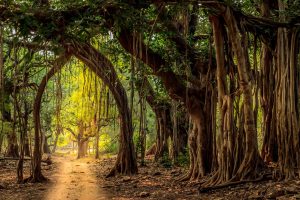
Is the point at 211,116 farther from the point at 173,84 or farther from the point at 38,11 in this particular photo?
the point at 38,11

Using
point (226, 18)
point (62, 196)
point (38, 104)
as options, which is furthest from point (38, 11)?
point (38, 104)

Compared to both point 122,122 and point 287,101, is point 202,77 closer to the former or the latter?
point 287,101

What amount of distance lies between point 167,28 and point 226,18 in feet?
5.46

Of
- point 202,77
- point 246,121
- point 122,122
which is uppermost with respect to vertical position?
point 202,77

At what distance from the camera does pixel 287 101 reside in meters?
5.74

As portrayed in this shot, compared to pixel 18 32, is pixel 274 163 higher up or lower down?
lower down

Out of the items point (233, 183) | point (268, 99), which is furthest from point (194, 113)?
point (233, 183)

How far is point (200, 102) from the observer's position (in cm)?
784

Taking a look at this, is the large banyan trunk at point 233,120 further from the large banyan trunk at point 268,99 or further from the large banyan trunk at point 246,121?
the large banyan trunk at point 268,99

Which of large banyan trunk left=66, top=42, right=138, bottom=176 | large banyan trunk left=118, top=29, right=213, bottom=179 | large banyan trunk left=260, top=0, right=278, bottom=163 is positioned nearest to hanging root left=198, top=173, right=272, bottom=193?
large banyan trunk left=260, top=0, right=278, bottom=163

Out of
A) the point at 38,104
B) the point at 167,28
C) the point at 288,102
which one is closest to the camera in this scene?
the point at 288,102

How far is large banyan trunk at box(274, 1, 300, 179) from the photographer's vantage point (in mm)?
5504

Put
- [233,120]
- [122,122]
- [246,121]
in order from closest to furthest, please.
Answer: [246,121]
[233,120]
[122,122]

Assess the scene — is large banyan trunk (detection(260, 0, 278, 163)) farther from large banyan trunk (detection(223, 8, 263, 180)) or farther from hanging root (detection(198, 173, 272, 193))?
hanging root (detection(198, 173, 272, 193))
